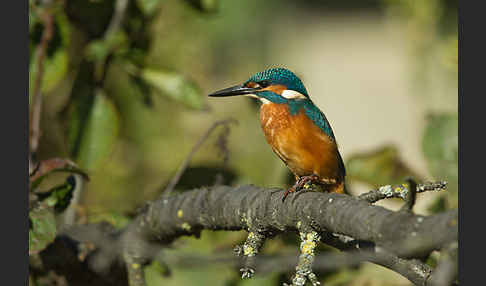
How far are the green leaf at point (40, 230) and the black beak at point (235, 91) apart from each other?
1.87ft

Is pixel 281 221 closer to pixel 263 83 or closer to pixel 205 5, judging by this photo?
pixel 263 83

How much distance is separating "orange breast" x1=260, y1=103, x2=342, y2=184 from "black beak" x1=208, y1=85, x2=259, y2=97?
0.30 ft

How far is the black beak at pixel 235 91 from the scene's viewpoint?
1.86 meters

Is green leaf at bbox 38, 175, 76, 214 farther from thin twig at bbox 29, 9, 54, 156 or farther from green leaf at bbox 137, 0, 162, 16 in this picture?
green leaf at bbox 137, 0, 162, 16

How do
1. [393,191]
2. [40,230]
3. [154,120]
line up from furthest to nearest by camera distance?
1. [154,120]
2. [40,230]
3. [393,191]

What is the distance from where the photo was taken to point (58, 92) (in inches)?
126

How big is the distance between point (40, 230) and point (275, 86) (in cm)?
82

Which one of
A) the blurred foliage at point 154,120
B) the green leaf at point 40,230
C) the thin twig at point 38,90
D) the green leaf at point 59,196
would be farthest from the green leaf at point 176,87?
the green leaf at point 40,230

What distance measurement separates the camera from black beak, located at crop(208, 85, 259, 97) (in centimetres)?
186

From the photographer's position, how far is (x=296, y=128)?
76.3 inches

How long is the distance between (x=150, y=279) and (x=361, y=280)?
2.44 feet

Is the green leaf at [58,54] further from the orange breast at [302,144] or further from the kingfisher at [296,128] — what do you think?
the orange breast at [302,144]

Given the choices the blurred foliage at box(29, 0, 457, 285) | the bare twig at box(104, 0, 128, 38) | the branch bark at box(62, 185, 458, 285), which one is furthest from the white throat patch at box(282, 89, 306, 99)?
the bare twig at box(104, 0, 128, 38)

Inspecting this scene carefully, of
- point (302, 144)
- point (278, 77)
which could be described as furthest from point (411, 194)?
point (278, 77)
